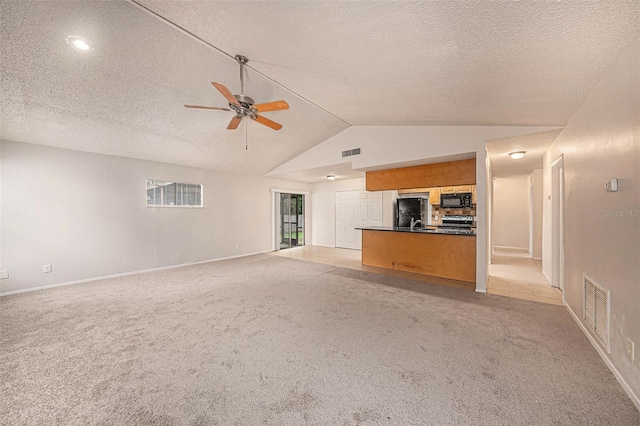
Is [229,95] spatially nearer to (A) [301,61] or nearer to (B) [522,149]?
(A) [301,61]

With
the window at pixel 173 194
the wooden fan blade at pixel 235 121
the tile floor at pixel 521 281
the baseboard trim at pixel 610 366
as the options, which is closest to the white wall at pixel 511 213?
the tile floor at pixel 521 281

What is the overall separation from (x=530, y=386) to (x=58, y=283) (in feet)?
21.9

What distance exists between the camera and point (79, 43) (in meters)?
2.41

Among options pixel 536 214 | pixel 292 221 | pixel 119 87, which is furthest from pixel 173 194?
pixel 536 214

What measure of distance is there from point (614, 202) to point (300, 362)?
289 centimetres

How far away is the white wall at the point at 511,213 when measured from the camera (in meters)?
7.79

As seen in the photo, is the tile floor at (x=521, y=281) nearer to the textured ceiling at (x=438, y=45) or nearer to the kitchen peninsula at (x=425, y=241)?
the kitchen peninsula at (x=425, y=241)

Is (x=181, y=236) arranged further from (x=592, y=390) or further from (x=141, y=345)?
(x=592, y=390)

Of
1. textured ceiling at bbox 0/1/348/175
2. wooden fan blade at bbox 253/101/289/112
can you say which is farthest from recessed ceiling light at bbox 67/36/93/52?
wooden fan blade at bbox 253/101/289/112

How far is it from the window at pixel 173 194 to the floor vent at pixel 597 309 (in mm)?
7032

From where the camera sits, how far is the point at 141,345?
2295mm

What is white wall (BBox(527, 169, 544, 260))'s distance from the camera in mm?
6219

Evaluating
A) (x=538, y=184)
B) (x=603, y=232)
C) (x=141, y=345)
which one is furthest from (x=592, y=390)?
(x=538, y=184)

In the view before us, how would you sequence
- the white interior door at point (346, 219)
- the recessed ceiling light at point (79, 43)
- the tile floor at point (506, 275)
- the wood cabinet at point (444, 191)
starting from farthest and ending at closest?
1. the white interior door at point (346, 219)
2. the wood cabinet at point (444, 191)
3. the tile floor at point (506, 275)
4. the recessed ceiling light at point (79, 43)
